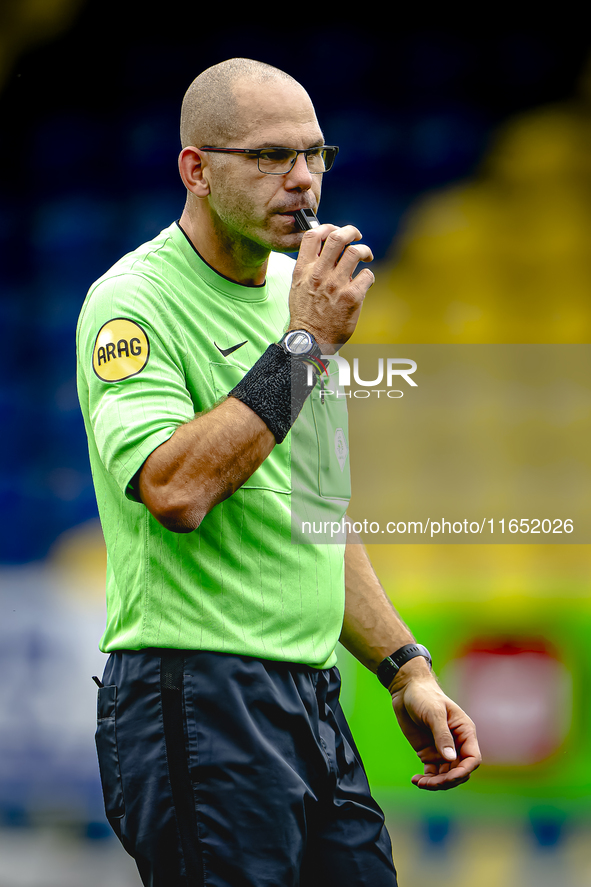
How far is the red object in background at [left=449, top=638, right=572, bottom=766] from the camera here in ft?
10.6

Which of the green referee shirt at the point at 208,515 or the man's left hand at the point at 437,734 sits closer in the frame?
the green referee shirt at the point at 208,515

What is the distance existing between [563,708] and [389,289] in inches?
61.4

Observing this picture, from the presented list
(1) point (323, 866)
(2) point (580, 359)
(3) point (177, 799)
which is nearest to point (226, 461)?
(3) point (177, 799)

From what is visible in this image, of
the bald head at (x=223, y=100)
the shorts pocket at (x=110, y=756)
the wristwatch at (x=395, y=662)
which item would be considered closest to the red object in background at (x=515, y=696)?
the wristwatch at (x=395, y=662)

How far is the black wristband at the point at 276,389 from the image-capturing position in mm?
1433

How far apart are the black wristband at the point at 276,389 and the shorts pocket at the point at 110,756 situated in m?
0.51

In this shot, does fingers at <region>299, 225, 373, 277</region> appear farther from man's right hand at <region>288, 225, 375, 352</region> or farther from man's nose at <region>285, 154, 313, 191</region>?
man's nose at <region>285, 154, 313, 191</region>

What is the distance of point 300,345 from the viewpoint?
149 cm

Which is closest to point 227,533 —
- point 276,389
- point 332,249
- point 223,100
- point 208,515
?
point 208,515

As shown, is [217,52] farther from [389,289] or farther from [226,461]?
[226,461]

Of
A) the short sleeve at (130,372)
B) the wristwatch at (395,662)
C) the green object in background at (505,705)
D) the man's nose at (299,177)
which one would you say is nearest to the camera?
the short sleeve at (130,372)

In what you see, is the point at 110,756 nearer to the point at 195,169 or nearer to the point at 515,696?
the point at 195,169

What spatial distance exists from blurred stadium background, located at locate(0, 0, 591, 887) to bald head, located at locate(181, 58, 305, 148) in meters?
1.75

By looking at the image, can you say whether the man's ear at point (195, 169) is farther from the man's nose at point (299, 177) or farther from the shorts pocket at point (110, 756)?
the shorts pocket at point (110, 756)
